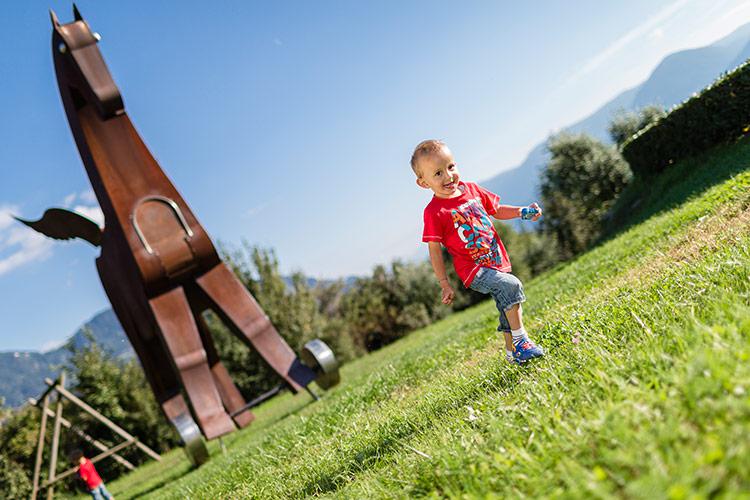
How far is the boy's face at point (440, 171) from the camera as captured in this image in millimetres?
3666

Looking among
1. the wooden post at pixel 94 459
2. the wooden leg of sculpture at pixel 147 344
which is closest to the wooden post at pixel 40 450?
the wooden post at pixel 94 459

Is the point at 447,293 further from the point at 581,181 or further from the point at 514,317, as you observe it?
the point at 581,181

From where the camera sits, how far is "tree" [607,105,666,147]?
3569cm

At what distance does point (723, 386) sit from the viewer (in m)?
1.75

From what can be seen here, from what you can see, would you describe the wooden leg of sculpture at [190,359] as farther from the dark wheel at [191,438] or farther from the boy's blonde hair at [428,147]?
the boy's blonde hair at [428,147]

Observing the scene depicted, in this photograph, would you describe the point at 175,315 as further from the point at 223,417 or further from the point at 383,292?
the point at 383,292

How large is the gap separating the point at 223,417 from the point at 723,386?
7389 millimetres

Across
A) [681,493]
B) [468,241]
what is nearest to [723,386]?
[681,493]

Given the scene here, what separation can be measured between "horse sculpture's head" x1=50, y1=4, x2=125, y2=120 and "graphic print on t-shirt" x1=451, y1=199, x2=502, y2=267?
639 centimetres

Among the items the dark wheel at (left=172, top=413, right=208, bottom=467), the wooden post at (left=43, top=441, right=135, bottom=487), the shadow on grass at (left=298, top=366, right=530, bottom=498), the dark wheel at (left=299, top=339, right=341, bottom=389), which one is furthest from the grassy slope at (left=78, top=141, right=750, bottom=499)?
the wooden post at (left=43, top=441, right=135, bottom=487)

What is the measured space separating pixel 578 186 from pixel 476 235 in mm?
34298

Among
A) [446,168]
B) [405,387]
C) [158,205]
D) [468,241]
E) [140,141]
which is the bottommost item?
[405,387]

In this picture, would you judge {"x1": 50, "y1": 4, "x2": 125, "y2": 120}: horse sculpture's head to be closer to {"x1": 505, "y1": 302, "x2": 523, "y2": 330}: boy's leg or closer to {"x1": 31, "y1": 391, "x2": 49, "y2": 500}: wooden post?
{"x1": 505, "y1": 302, "x2": 523, "y2": 330}: boy's leg

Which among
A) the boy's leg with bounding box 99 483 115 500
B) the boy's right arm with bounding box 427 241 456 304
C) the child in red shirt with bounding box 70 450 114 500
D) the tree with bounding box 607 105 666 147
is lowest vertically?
the boy's leg with bounding box 99 483 115 500
